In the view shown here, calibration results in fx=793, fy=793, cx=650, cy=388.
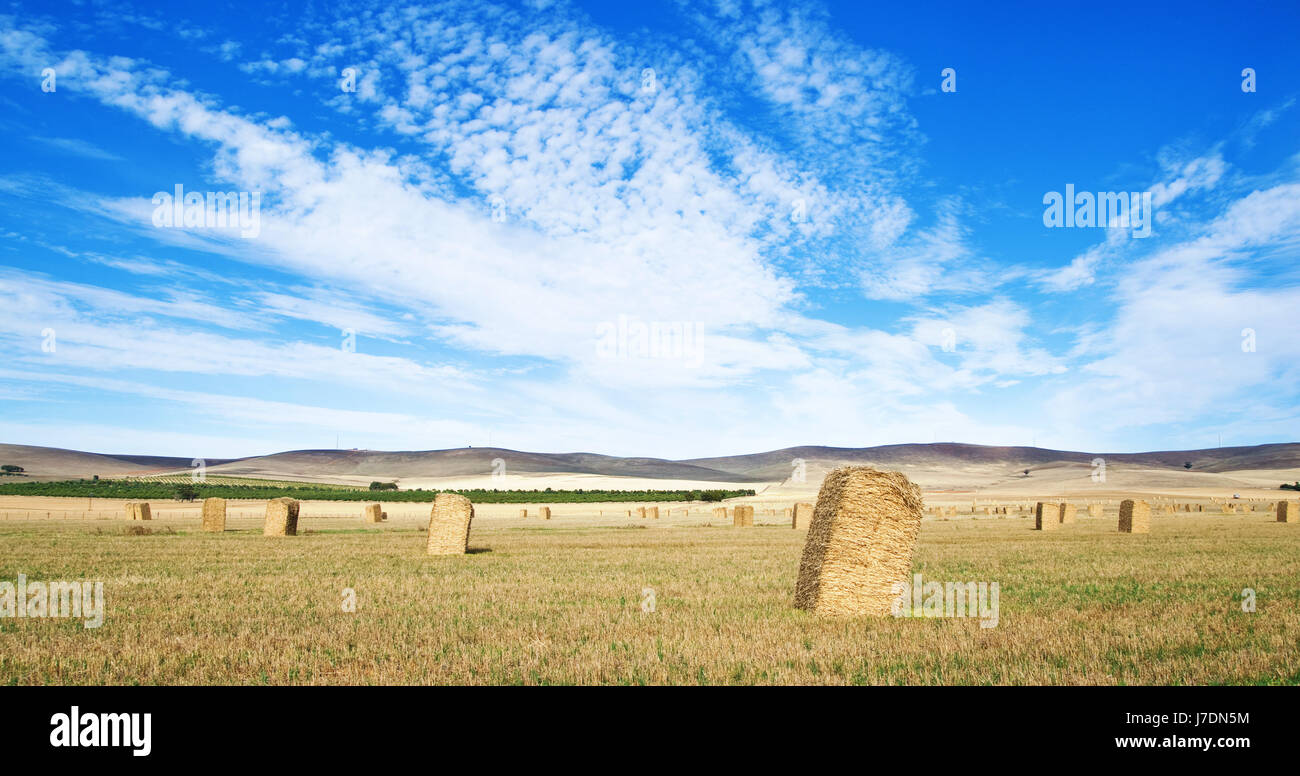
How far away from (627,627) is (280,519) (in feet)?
94.6

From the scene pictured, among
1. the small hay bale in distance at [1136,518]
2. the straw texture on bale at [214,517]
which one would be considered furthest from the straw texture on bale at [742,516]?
the straw texture on bale at [214,517]

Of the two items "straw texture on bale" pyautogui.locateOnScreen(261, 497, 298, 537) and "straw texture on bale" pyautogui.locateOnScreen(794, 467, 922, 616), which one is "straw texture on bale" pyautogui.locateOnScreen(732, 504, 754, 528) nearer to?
"straw texture on bale" pyautogui.locateOnScreen(261, 497, 298, 537)

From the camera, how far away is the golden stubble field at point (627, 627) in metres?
7.96

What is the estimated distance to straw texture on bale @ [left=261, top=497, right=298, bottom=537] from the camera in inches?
1350

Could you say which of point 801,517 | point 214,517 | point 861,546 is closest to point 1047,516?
point 801,517

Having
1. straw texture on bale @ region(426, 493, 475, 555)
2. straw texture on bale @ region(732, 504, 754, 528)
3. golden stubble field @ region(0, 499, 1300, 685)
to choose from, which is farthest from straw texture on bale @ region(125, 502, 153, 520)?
straw texture on bale @ region(732, 504, 754, 528)

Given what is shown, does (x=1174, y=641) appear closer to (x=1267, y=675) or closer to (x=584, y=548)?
(x=1267, y=675)

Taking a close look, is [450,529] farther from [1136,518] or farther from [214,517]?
[1136,518]

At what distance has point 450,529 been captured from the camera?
81.6 feet

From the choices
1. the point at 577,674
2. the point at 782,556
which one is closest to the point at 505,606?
the point at 577,674

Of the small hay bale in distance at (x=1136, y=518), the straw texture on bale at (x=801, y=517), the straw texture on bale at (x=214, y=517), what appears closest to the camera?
the small hay bale in distance at (x=1136, y=518)

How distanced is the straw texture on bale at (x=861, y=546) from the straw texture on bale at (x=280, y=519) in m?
27.9

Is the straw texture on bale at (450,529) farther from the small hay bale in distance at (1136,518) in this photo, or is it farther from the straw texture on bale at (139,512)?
the straw texture on bale at (139,512)
